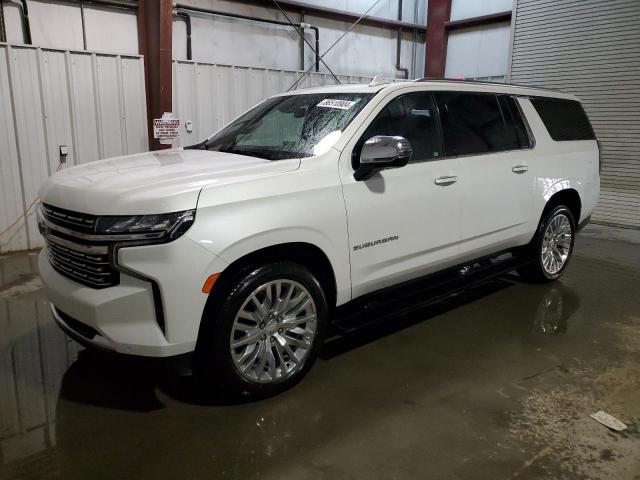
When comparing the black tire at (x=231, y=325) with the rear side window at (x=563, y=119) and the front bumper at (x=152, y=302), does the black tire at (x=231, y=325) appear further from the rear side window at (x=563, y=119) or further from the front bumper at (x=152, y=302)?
the rear side window at (x=563, y=119)

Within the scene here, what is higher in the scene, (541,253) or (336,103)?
(336,103)

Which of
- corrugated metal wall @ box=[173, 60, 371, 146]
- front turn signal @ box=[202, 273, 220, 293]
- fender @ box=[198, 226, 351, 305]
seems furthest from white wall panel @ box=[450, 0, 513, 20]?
front turn signal @ box=[202, 273, 220, 293]

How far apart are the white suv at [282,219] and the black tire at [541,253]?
0.40 metres

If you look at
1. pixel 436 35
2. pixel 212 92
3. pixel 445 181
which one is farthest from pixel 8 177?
pixel 436 35

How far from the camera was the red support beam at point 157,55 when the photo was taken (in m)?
6.21

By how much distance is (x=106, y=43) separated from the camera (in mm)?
6621

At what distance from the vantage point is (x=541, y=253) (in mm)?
4707

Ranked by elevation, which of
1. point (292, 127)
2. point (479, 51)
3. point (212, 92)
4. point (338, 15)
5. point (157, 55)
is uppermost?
point (338, 15)

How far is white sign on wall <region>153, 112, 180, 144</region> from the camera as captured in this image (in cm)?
606

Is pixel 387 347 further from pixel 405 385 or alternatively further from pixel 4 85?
pixel 4 85

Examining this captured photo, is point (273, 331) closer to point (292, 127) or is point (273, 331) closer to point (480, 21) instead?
point (292, 127)

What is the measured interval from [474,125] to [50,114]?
4.76 m

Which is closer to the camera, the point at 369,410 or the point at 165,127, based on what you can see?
the point at 369,410

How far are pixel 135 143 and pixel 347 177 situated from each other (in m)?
4.43
